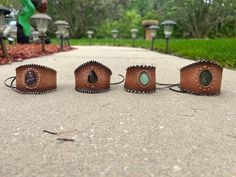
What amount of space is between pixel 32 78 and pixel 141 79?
2.86 feet

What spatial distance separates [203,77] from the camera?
279cm

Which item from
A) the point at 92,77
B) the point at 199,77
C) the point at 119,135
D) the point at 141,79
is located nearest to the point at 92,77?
the point at 92,77

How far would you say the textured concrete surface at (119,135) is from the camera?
1396mm

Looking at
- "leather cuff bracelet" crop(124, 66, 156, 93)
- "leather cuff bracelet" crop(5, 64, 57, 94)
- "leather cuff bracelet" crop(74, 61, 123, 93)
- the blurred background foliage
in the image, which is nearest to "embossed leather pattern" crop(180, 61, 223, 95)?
"leather cuff bracelet" crop(124, 66, 156, 93)

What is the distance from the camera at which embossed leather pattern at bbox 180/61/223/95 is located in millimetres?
2734

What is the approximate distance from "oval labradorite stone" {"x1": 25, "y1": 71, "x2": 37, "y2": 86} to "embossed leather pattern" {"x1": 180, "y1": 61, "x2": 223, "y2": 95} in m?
1.24

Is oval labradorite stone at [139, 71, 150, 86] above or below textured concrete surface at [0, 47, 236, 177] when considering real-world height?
above

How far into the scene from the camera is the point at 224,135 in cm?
182

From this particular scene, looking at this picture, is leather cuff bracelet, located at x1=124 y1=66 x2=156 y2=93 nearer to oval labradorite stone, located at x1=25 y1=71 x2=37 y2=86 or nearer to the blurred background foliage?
oval labradorite stone, located at x1=25 y1=71 x2=37 y2=86

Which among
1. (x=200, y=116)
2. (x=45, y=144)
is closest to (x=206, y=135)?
(x=200, y=116)

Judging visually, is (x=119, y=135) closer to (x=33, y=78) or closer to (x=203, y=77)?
(x=33, y=78)

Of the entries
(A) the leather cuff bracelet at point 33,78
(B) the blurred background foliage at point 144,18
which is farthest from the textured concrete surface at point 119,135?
(B) the blurred background foliage at point 144,18

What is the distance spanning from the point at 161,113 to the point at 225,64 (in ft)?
11.1

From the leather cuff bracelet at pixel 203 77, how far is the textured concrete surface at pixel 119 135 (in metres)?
0.08
